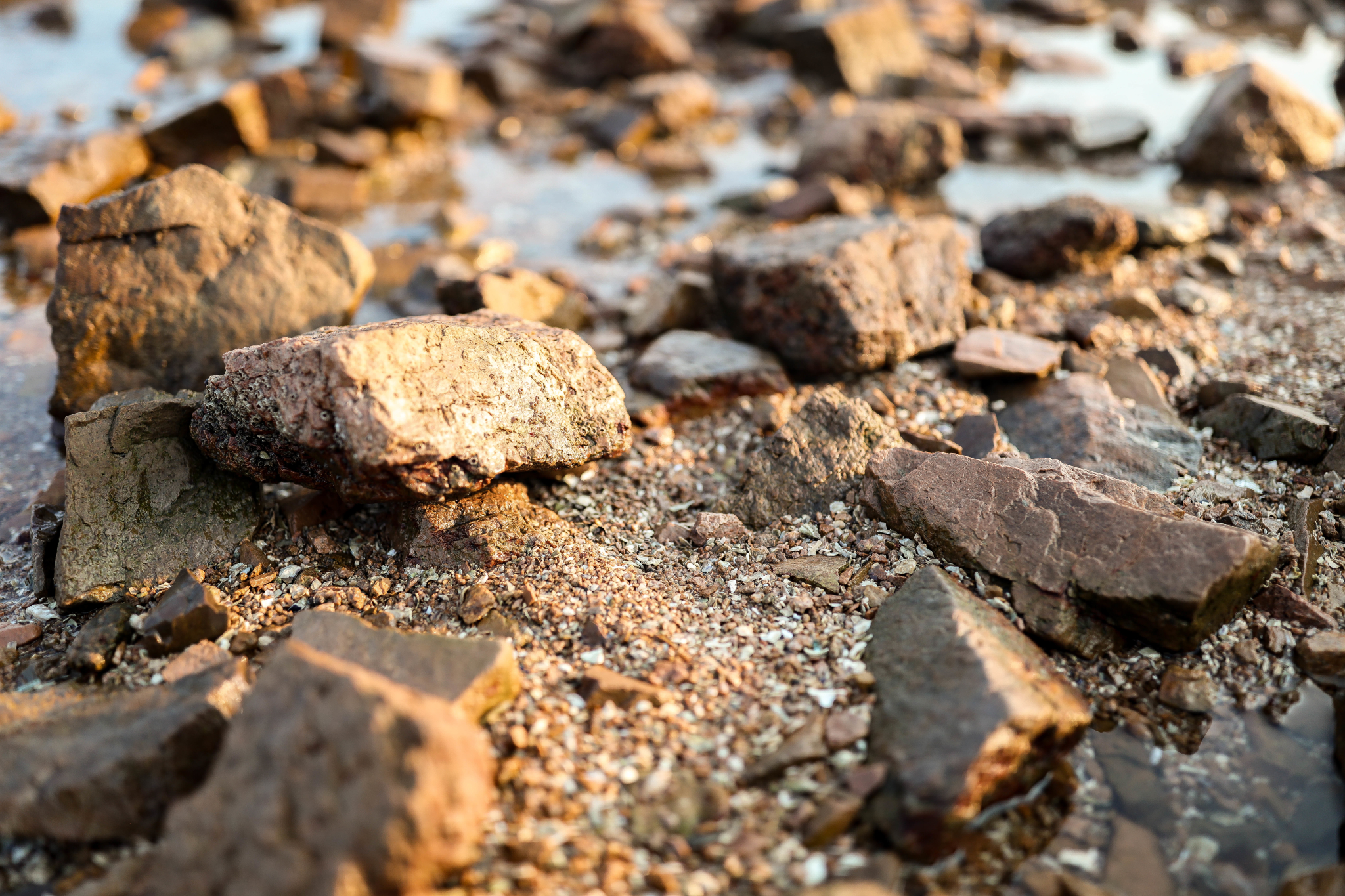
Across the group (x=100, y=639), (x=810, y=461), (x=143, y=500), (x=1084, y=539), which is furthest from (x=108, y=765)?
(x=1084, y=539)

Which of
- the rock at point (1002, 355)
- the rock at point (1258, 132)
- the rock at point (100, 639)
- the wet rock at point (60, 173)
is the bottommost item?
Result: the rock at point (100, 639)

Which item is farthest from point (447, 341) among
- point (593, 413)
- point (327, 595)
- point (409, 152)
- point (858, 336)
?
point (409, 152)

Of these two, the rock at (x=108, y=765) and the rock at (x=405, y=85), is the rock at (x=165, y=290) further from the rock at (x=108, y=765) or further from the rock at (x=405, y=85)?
the rock at (x=405, y=85)

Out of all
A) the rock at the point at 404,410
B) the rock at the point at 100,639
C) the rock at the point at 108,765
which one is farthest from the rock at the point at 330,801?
the rock at the point at 100,639

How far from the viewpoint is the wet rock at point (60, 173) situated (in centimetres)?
525

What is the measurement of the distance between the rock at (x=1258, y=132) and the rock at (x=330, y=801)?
21.3 feet

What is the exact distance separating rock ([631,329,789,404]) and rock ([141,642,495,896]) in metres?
2.11

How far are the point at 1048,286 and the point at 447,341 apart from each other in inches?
135

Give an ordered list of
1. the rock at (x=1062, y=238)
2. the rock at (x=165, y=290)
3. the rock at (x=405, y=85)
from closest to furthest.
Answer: the rock at (x=165, y=290) < the rock at (x=1062, y=238) < the rock at (x=405, y=85)

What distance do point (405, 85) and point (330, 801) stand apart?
6211mm

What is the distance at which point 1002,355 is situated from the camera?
387cm

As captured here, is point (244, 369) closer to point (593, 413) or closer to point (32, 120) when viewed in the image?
point (593, 413)

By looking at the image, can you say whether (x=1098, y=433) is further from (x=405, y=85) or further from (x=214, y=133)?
(x=214, y=133)

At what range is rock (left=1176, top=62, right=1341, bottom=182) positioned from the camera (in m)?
6.03
